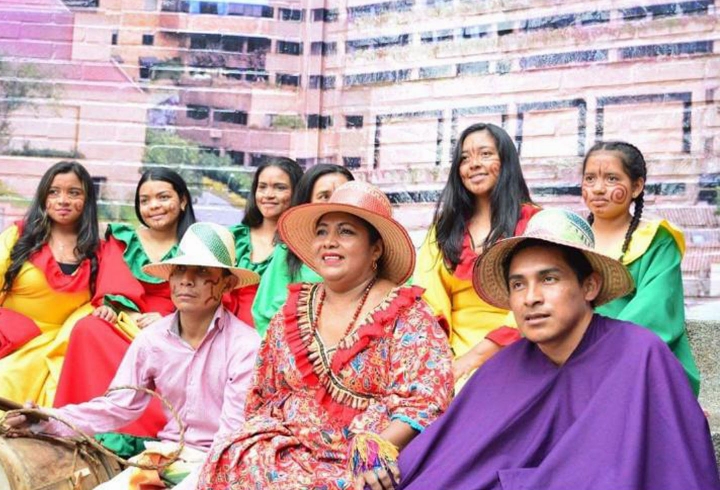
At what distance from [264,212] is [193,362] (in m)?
1.57

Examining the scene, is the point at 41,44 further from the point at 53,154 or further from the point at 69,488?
the point at 69,488

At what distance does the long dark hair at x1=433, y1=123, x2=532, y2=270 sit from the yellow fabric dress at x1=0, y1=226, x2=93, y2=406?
2.00 metres

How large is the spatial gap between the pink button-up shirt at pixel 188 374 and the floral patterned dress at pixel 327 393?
56cm

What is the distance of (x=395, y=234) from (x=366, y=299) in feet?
0.85

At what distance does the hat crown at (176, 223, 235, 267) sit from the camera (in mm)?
4785

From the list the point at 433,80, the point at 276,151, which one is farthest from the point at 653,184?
the point at 276,151

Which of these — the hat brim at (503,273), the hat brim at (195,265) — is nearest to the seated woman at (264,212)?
the hat brim at (195,265)

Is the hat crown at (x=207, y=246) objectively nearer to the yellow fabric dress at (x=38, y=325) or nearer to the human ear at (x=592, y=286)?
the yellow fabric dress at (x=38, y=325)

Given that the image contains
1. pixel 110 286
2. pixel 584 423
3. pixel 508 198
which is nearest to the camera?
pixel 584 423

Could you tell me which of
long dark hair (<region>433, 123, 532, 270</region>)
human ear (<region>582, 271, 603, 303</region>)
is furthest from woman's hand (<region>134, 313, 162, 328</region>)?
human ear (<region>582, 271, 603, 303</region>)

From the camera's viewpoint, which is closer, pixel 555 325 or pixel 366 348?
pixel 555 325

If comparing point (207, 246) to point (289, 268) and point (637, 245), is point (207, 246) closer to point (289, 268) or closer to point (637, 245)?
point (289, 268)

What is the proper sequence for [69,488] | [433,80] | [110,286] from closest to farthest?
1. [69,488]
2. [110,286]
3. [433,80]

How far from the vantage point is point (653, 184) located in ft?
20.0
